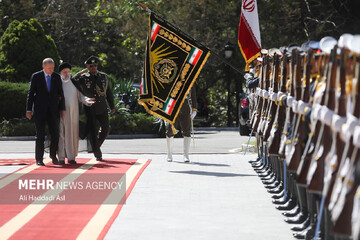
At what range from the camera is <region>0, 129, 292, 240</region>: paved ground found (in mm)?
8359

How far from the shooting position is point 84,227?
8.63 meters

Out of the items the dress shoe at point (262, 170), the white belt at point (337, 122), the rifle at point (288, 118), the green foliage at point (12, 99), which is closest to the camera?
the white belt at point (337, 122)

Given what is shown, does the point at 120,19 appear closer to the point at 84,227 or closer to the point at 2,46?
the point at 2,46

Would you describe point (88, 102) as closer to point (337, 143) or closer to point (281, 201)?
point (281, 201)

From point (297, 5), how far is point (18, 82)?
12.8m

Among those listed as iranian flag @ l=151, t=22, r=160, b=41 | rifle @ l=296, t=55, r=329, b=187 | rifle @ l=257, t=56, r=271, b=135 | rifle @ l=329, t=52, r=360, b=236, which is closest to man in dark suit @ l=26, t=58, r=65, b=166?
iranian flag @ l=151, t=22, r=160, b=41

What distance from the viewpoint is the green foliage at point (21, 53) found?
29656 millimetres

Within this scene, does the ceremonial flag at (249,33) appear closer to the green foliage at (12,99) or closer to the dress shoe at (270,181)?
the dress shoe at (270,181)

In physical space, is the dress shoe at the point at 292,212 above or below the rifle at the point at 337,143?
below

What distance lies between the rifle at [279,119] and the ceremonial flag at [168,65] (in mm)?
5883

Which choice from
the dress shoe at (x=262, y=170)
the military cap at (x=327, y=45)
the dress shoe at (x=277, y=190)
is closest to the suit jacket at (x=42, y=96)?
the dress shoe at (x=262, y=170)

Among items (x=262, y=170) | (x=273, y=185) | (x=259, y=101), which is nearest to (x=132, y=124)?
(x=262, y=170)

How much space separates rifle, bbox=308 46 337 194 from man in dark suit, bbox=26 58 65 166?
9531mm

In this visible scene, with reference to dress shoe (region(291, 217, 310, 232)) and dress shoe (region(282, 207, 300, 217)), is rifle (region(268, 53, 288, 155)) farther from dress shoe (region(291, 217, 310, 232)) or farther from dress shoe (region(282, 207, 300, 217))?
dress shoe (region(291, 217, 310, 232))
